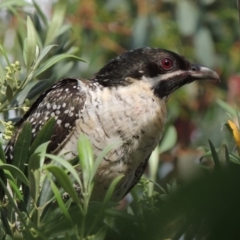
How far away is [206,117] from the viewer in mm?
5852

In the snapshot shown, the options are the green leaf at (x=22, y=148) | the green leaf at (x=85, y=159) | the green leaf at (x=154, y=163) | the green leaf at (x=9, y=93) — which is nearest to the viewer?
the green leaf at (x=85, y=159)

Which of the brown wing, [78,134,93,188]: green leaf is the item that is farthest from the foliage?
the brown wing

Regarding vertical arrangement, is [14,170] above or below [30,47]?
below

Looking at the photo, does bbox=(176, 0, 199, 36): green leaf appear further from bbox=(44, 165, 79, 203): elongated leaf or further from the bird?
bbox=(44, 165, 79, 203): elongated leaf

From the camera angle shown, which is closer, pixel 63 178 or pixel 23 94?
pixel 63 178

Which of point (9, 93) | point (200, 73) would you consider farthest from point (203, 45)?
point (9, 93)

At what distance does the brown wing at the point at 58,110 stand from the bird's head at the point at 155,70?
0.66ft

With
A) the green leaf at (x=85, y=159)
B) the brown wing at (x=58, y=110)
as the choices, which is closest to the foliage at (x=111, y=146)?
the green leaf at (x=85, y=159)

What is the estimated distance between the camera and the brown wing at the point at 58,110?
10.6 ft

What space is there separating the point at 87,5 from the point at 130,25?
0.63 metres

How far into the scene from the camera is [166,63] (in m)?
3.63

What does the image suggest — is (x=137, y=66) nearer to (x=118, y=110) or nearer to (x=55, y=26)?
(x=118, y=110)

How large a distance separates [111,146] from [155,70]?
74.5 inches

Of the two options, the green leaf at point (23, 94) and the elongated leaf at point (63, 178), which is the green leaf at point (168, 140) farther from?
the elongated leaf at point (63, 178)
